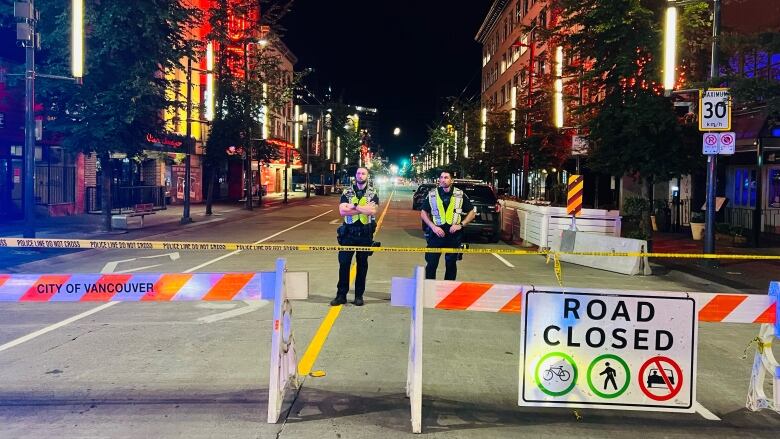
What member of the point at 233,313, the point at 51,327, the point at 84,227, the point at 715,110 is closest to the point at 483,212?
the point at 715,110

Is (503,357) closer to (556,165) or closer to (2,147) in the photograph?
(2,147)

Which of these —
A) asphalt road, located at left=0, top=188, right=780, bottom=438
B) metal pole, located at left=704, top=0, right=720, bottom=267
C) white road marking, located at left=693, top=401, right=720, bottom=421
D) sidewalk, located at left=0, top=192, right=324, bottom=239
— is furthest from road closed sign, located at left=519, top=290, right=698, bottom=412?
sidewalk, located at left=0, top=192, right=324, bottom=239

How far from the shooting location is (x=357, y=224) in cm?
905

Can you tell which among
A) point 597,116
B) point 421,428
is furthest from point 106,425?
point 597,116

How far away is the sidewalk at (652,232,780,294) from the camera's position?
1229 cm

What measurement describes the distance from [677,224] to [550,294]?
856 inches

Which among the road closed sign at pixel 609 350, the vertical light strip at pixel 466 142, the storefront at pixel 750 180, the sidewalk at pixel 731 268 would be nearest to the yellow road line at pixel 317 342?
the road closed sign at pixel 609 350

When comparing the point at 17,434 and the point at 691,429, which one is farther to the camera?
the point at 691,429

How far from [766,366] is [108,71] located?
64.7 ft

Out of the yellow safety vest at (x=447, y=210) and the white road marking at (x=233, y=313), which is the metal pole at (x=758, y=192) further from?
the white road marking at (x=233, y=313)

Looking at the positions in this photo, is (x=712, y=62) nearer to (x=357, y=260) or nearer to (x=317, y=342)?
(x=357, y=260)

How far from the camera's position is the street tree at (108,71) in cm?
1930

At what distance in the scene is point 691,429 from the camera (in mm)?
4992

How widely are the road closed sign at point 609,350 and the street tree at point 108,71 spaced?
1762cm
